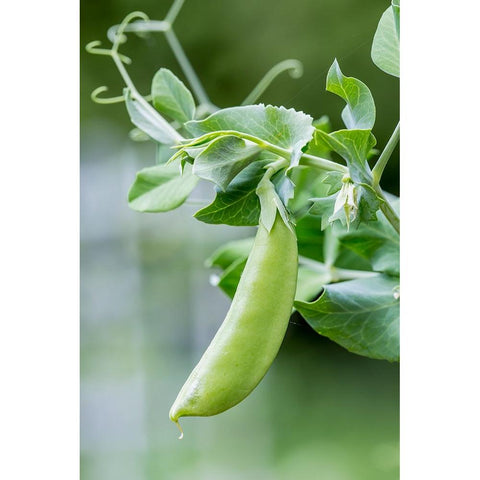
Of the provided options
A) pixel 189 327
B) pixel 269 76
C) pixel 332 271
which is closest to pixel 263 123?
pixel 332 271

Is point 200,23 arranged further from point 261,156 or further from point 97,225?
point 261,156

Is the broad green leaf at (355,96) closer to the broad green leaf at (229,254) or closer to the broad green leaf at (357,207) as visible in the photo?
the broad green leaf at (357,207)

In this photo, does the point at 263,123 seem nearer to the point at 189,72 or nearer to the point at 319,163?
the point at 319,163

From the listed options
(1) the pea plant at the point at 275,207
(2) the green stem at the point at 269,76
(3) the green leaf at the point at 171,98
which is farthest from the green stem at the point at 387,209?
(2) the green stem at the point at 269,76

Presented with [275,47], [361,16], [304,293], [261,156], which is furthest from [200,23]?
[261,156]

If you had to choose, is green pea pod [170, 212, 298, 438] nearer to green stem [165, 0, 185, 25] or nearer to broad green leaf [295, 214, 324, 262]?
broad green leaf [295, 214, 324, 262]

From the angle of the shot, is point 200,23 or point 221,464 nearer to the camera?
point 200,23
